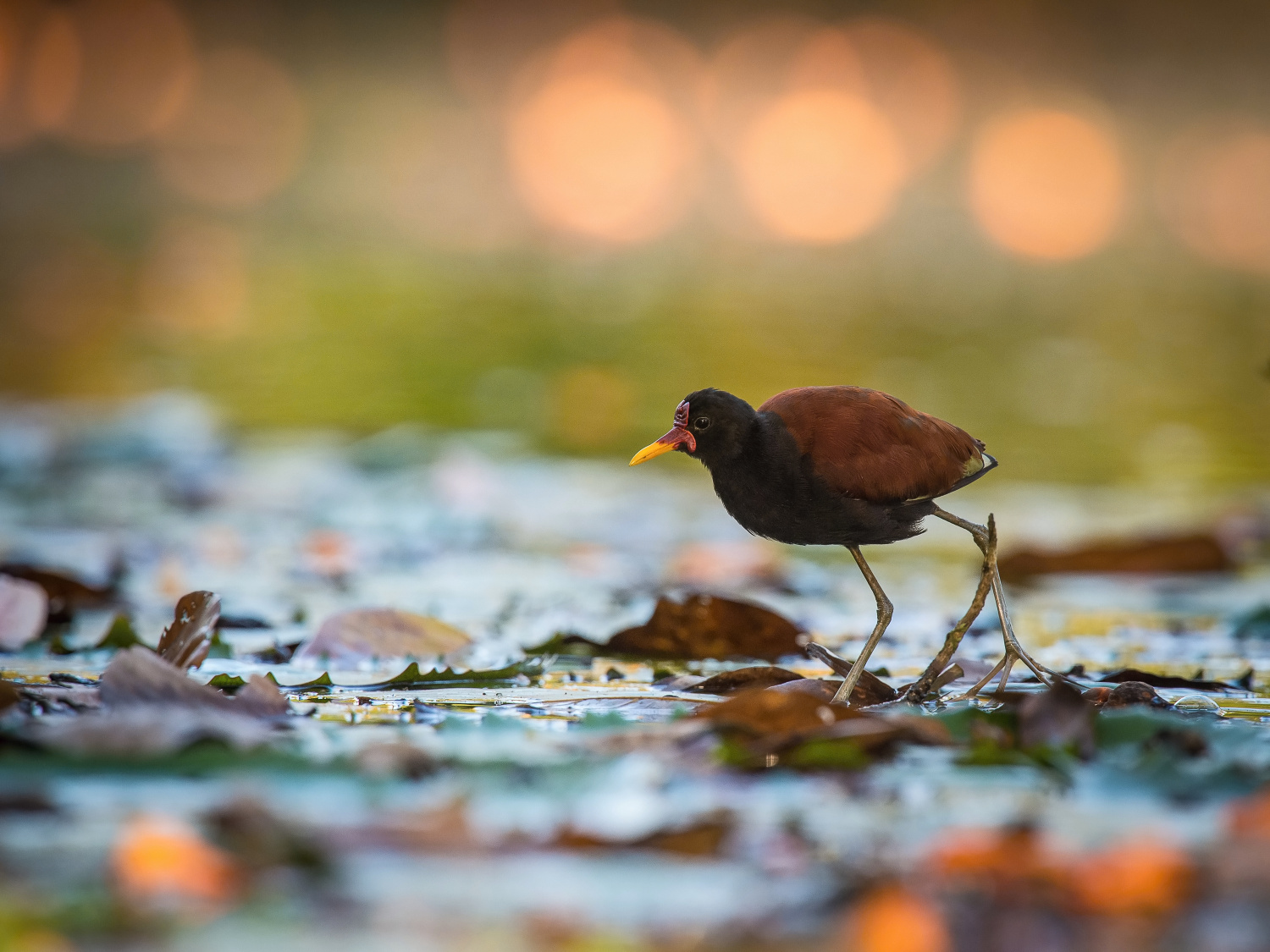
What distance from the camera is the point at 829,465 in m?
3.19

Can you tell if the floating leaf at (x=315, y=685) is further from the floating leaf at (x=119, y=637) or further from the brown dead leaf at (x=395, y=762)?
the brown dead leaf at (x=395, y=762)

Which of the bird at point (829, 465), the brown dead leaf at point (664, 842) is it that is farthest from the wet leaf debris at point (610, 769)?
the bird at point (829, 465)

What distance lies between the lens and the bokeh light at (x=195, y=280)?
12.9 metres

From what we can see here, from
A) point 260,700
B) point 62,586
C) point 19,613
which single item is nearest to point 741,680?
point 260,700

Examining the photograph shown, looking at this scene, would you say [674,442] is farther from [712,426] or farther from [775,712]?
[775,712]

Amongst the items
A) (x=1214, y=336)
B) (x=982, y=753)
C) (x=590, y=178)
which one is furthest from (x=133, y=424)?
(x=590, y=178)

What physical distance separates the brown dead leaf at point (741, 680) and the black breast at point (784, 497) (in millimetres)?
297

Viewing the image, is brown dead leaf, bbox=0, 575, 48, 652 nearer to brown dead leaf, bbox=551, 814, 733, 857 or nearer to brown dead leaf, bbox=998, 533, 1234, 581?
brown dead leaf, bbox=551, 814, 733, 857

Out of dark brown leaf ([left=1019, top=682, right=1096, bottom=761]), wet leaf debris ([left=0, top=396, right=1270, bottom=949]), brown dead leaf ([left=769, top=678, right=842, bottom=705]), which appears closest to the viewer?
wet leaf debris ([left=0, top=396, right=1270, bottom=949])

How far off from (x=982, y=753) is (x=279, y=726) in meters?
1.16

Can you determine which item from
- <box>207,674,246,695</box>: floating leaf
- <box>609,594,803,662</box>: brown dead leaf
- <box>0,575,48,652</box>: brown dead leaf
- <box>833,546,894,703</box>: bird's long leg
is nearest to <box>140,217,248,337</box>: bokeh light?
<box>0,575,48,652</box>: brown dead leaf

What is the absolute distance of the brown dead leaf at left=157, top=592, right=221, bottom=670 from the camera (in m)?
3.20

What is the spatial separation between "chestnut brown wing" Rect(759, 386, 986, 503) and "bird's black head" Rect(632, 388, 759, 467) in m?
0.11

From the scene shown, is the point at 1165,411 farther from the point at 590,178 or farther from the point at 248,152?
the point at 248,152
